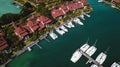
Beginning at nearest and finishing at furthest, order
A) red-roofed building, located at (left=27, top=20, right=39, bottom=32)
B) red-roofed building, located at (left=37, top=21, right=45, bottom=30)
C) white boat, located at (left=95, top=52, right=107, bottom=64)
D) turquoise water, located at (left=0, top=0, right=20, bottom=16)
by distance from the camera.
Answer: white boat, located at (left=95, top=52, right=107, bottom=64) < red-roofed building, located at (left=27, top=20, right=39, bottom=32) < red-roofed building, located at (left=37, top=21, right=45, bottom=30) < turquoise water, located at (left=0, top=0, right=20, bottom=16)

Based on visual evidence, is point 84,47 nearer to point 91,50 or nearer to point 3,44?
point 91,50

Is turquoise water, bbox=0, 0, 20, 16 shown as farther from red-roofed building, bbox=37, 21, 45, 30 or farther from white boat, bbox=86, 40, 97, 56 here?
white boat, bbox=86, 40, 97, 56

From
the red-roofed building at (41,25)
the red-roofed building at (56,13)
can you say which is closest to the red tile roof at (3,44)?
the red-roofed building at (41,25)

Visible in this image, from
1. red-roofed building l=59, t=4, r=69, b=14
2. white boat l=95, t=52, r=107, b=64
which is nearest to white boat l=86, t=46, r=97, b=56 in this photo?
white boat l=95, t=52, r=107, b=64

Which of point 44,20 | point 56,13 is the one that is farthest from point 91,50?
point 56,13

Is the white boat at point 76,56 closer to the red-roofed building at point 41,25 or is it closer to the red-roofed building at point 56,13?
the red-roofed building at point 41,25
